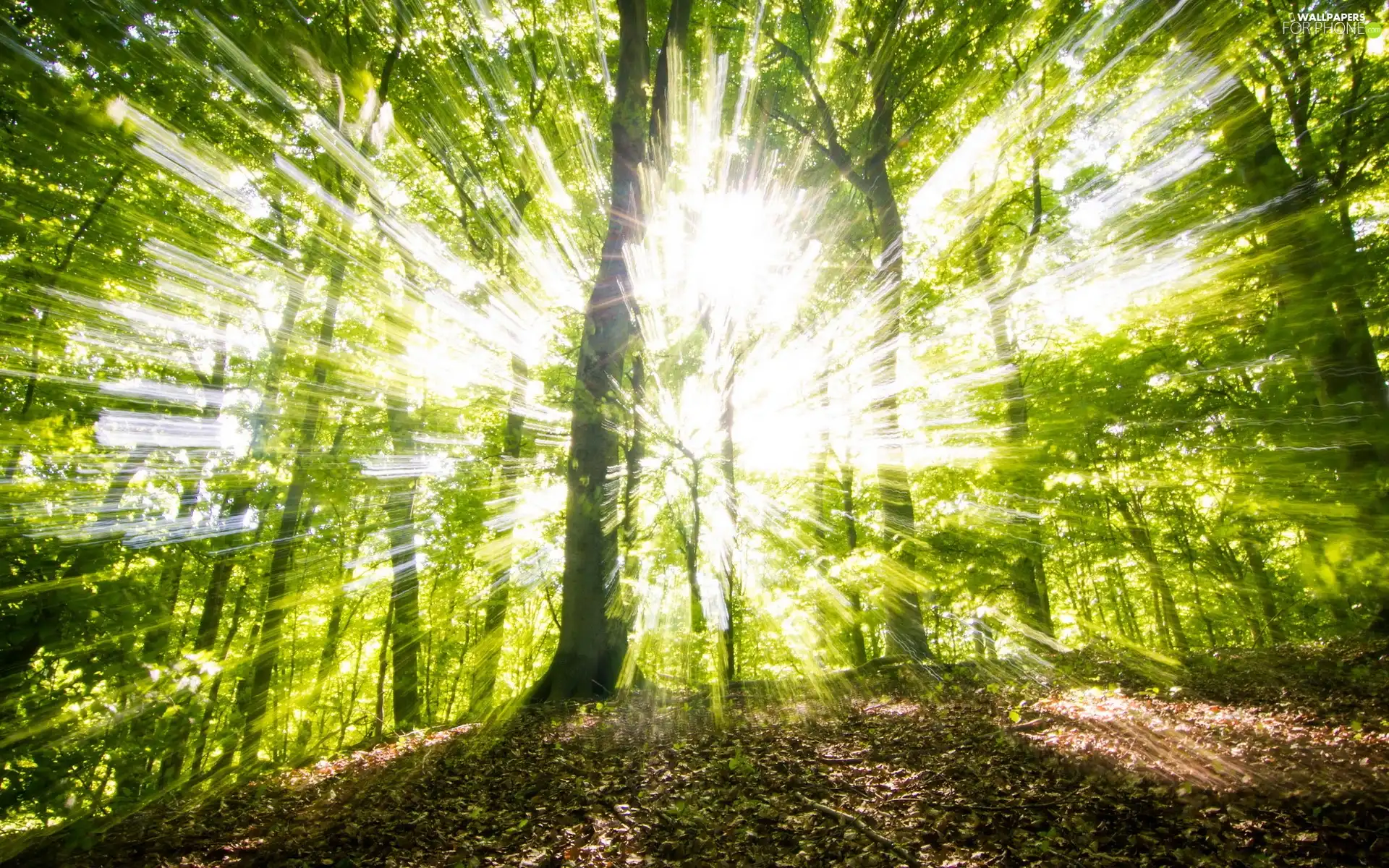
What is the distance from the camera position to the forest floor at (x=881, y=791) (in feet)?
10.3

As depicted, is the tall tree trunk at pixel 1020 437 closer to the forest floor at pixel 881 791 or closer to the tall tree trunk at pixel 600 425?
the forest floor at pixel 881 791

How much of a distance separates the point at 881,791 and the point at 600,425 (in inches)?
209

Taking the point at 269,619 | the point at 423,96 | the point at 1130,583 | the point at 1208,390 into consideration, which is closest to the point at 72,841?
the point at 269,619

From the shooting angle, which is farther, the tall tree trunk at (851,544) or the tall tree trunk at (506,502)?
the tall tree trunk at (506,502)

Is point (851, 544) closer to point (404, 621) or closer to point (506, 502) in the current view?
point (506, 502)

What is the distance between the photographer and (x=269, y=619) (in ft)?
38.6

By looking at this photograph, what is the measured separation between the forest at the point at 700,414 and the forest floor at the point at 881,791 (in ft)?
0.16

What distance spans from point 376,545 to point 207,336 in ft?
20.5

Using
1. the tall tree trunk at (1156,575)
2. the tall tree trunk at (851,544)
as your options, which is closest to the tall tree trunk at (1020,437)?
the tall tree trunk at (1156,575)

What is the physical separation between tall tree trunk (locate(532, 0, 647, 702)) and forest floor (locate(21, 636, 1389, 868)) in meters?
1.06

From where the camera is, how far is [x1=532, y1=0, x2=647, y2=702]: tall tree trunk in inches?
310

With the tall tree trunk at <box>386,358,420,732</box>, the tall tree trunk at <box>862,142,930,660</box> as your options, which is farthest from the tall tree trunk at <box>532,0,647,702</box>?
the tall tree trunk at <box>386,358,420,732</box>

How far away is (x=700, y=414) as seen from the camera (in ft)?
43.0

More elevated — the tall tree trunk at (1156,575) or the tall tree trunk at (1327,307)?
the tall tree trunk at (1327,307)
